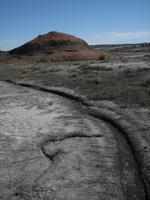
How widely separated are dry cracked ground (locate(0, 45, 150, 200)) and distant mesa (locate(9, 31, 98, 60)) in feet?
95.6

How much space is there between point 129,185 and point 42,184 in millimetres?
1394

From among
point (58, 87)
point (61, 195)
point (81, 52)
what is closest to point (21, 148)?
point (61, 195)

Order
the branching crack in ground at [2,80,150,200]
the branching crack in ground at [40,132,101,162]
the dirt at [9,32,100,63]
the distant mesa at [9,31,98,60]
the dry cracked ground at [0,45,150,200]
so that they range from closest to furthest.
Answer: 1. the dry cracked ground at [0,45,150,200]
2. the branching crack in ground at [2,80,150,200]
3. the branching crack in ground at [40,132,101,162]
4. the dirt at [9,32,100,63]
5. the distant mesa at [9,31,98,60]

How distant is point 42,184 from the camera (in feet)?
18.6

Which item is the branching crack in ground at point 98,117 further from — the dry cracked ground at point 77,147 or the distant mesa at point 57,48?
the distant mesa at point 57,48

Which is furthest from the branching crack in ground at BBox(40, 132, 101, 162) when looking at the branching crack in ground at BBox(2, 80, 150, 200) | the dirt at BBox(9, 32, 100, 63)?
the dirt at BBox(9, 32, 100, 63)

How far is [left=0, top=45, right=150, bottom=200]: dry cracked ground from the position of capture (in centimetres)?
550

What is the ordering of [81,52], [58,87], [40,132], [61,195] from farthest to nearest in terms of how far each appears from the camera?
[81,52] → [58,87] → [40,132] → [61,195]

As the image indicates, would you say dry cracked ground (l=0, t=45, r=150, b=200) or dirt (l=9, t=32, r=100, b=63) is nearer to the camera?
dry cracked ground (l=0, t=45, r=150, b=200)

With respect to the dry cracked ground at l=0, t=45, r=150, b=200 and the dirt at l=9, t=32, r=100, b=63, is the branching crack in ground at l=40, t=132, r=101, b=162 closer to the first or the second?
the dry cracked ground at l=0, t=45, r=150, b=200

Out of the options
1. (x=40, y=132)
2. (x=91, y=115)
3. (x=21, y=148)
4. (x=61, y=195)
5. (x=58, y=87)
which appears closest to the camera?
(x=61, y=195)

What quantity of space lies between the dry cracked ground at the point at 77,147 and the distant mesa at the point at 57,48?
29137 mm

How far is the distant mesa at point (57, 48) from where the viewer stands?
139ft

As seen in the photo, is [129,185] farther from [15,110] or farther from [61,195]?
[15,110]
